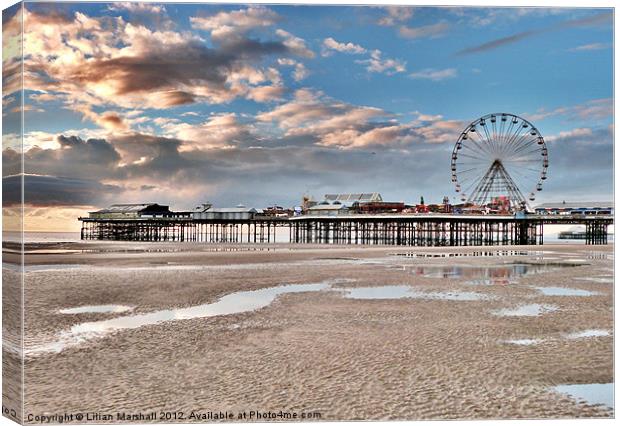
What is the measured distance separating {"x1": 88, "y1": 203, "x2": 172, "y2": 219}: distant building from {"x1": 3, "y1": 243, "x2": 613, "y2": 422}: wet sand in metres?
48.9

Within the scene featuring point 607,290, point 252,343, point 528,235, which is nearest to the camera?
Answer: point 252,343

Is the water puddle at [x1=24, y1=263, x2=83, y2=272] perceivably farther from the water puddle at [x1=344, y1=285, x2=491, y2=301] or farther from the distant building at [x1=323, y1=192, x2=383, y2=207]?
the distant building at [x1=323, y1=192, x2=383, y2=207]

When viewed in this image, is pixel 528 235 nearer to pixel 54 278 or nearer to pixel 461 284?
pixel 461 284

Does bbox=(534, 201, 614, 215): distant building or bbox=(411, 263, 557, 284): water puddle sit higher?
bbox=(534, 201, 614, 215): distant building

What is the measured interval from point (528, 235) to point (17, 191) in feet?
163

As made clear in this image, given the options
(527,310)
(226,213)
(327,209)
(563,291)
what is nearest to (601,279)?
(563,291)

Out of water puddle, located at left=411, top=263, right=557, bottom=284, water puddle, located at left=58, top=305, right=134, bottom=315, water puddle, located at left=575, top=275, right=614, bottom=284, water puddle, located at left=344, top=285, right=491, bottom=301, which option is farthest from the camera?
water puddle, located at left=411, top=263, right=557, bottom=284

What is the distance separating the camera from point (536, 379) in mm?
5645

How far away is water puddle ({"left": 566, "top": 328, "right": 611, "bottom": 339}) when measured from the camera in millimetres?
7270

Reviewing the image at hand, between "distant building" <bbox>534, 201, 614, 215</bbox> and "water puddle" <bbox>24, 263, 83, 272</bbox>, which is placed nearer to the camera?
"water puddle" <bbox>24, 263, 83, 272</bbox>

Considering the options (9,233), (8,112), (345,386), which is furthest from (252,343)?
(8,112)

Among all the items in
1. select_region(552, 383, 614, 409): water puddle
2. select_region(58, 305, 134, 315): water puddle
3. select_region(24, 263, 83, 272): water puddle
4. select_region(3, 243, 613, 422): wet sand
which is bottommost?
select_region(552, 383, 614, 409): water puddle

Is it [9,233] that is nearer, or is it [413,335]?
[9,233]

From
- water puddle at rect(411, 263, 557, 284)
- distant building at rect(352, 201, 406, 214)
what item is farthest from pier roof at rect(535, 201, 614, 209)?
water puddle at rect(411, 263, 557, 284)
